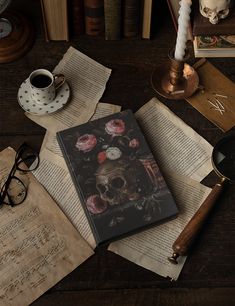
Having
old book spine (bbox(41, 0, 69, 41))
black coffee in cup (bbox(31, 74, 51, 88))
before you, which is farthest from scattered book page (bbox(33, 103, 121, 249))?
old book spine (bbox(41, 0, 69, 41))

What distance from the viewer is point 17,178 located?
41.8 inches

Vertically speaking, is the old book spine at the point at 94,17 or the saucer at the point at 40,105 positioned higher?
the old book spine at the point at 94,17

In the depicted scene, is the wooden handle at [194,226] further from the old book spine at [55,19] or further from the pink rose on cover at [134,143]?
the old book spine at [55,19]

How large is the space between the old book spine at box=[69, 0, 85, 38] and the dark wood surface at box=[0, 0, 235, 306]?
0.07ft

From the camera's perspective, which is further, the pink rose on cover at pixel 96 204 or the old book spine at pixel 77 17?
the old book spine at pixel 77 17

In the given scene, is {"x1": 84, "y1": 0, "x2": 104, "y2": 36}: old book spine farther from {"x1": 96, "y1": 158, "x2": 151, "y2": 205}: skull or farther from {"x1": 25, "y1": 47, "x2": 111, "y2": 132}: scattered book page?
{"x1": 96, "y1": 158, "x2": 151, "y2": 205}: skull

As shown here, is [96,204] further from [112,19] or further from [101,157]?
[112,19]

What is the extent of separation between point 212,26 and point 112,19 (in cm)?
25

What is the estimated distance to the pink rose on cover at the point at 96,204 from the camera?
39.5 inches

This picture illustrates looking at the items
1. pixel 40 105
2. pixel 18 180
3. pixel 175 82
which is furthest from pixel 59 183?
pixel 175 82

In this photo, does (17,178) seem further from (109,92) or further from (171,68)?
(171,68)

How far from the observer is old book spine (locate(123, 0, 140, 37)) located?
1.17 meters

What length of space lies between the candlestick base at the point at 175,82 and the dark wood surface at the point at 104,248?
16mm

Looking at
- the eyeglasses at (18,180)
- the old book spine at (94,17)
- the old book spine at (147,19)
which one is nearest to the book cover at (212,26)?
the old book spine at (147,19)
